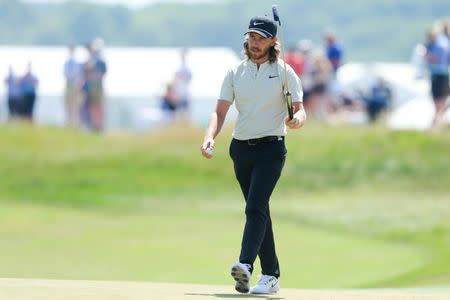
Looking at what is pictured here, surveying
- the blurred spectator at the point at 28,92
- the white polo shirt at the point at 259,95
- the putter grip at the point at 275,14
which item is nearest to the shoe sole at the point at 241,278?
the white polo shirt at the point at 259,95

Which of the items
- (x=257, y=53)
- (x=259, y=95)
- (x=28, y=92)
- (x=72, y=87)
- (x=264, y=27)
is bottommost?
(x=28, y=92)

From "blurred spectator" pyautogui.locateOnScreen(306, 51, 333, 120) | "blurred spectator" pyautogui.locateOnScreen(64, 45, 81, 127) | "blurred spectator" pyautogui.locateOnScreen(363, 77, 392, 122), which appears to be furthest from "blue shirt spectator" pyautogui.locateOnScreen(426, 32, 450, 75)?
"blurred spectator" pyautogui.locateOnScreen(64, 45, 81, 127)

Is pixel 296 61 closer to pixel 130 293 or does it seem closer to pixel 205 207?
pixel 205 207

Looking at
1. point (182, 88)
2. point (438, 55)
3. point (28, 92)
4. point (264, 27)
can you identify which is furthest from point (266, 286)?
point (28, 92)

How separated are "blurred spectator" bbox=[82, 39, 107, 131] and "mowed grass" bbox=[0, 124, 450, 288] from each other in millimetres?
1522

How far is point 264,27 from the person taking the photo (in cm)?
1112

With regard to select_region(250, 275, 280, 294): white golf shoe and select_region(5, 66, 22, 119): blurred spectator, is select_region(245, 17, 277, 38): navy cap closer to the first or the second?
select_region(250, 275, 280, 294): white golf shoe

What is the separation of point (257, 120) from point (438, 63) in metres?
17.2

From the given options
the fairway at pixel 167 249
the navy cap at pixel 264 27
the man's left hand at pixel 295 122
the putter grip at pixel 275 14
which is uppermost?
the putter grip at pixel 275 14

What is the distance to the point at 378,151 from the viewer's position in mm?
29031

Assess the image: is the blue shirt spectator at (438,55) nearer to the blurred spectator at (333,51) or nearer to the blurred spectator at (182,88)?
the blurred spectator at (333,51)

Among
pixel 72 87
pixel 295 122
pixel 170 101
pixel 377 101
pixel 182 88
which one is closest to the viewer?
pixel 295 122

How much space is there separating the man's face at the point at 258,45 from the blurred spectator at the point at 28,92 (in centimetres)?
2480

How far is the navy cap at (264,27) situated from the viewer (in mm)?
11109
